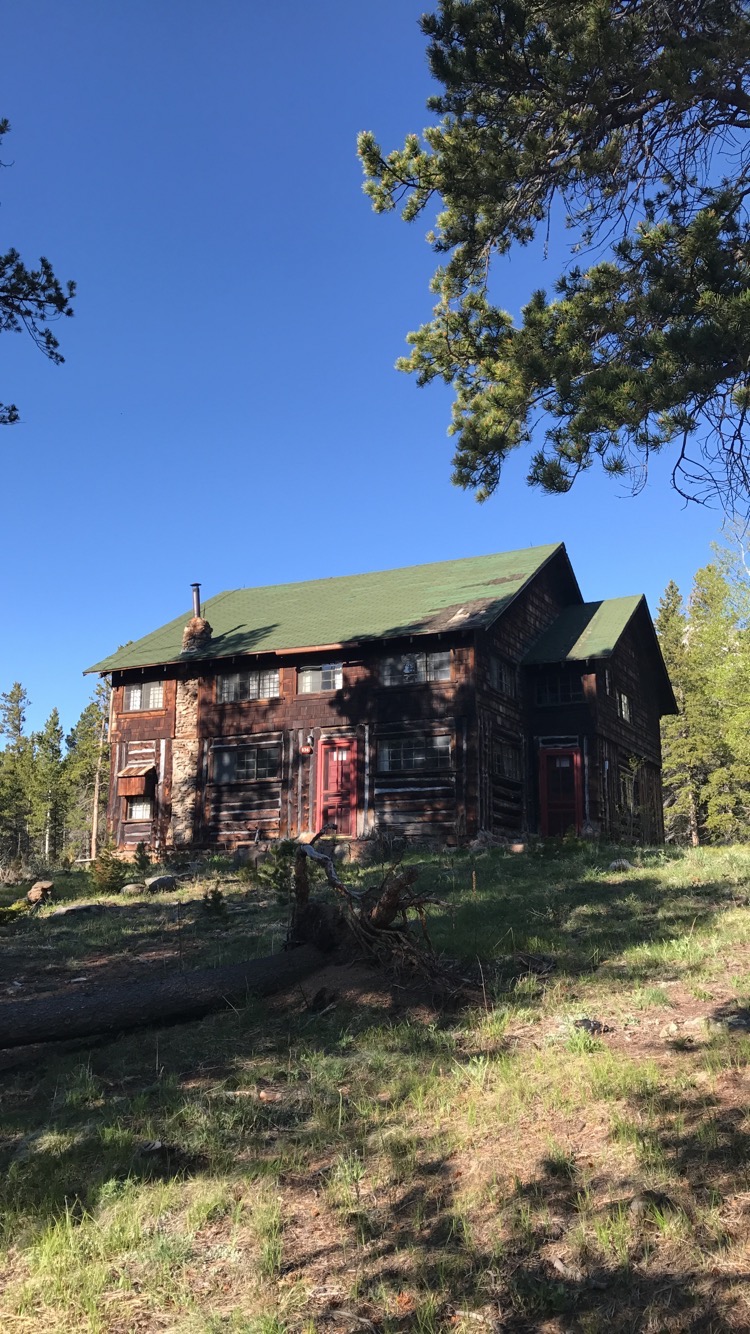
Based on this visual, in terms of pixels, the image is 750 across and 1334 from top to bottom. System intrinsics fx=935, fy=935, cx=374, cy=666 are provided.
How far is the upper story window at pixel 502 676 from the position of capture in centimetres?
2650

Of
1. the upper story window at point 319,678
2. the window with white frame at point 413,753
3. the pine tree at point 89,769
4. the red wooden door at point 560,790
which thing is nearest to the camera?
the window with white frame at point 413,753

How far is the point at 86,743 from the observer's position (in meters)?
68.1

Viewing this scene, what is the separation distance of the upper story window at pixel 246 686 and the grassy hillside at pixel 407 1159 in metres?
18.6

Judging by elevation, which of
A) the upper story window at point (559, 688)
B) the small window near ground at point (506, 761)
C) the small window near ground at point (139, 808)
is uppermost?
the upper story window at point (559, 688)

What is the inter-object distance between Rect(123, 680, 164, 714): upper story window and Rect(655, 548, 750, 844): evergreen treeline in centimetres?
2147

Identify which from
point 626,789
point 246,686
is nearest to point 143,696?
point 246,686

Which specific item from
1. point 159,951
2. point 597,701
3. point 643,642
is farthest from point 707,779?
point 159,951

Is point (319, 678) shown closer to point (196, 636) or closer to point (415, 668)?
point (415, 668)

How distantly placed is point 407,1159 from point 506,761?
70.2 feet

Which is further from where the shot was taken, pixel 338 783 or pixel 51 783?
pixel 51 783

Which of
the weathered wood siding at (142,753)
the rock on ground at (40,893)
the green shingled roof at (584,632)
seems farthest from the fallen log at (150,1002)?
the weathered wood siding at (142,753)

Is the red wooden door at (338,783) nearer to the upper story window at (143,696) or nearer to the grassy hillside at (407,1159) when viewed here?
the upper story window at (143,696)

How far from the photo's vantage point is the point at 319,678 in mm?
27656

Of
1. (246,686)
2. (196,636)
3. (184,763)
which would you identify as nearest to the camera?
(246,686)
